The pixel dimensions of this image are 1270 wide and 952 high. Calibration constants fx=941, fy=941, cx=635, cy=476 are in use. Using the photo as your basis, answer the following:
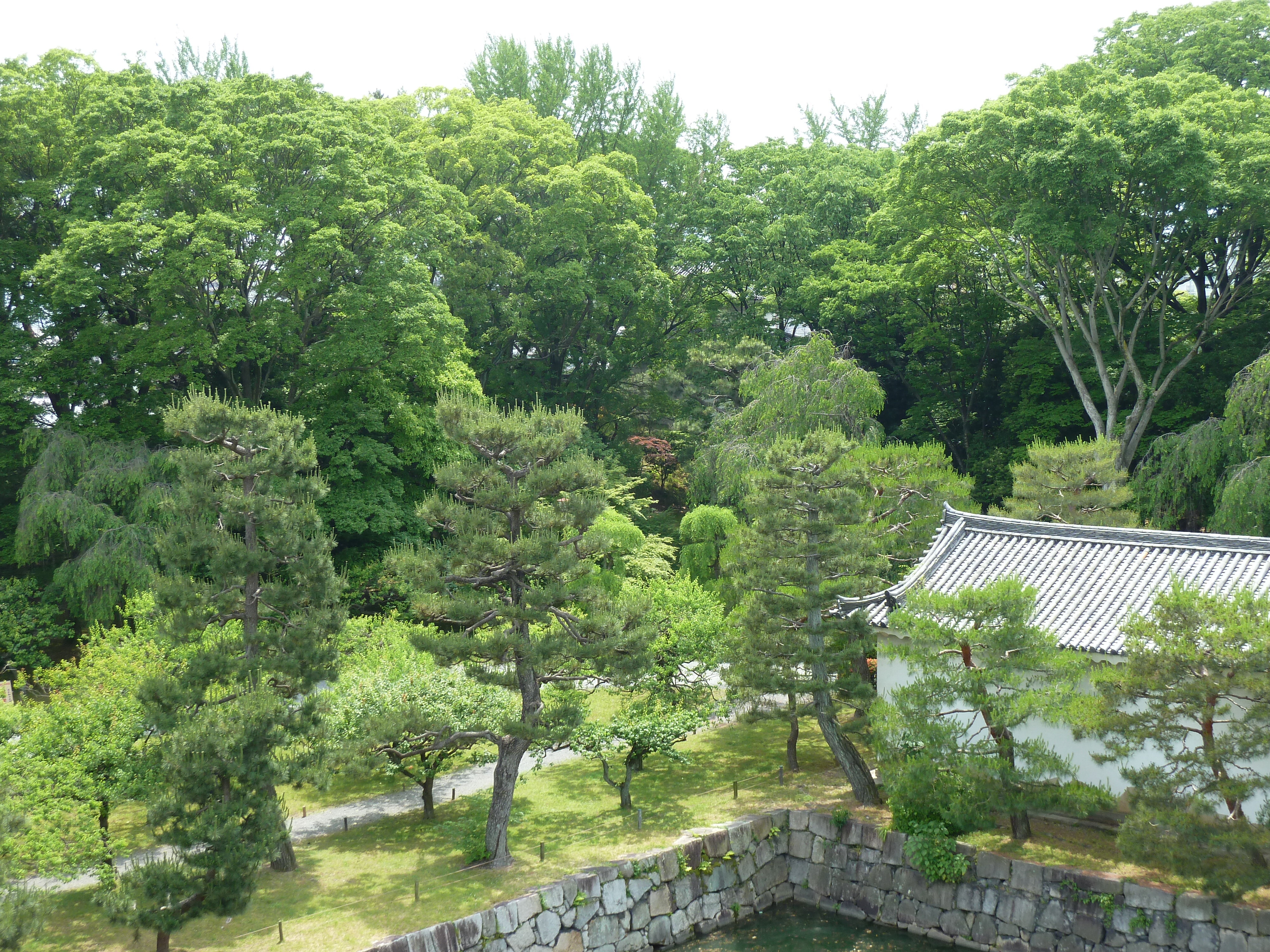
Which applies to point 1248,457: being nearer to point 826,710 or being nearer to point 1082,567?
point 1082,567

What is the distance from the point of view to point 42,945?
10.9 meters

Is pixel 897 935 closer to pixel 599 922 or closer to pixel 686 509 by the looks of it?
pixel 599 922

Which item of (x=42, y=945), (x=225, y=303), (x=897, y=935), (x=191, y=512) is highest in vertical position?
(x=225, y=303)

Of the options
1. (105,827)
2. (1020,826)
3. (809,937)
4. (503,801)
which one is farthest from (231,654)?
(1020,826)

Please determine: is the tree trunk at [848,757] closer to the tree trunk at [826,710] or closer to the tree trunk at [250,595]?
the tree trunk at [826,710]

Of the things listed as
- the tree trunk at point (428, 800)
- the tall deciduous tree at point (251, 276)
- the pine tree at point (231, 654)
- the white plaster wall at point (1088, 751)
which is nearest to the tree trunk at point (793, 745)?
the white plaster wall at point (1088, 751)

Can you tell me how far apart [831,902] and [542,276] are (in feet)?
66.8

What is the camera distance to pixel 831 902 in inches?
559

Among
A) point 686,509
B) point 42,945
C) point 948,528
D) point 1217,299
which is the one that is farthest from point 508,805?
point 1217,299

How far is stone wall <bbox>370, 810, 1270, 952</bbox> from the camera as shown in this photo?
1129 centimetres

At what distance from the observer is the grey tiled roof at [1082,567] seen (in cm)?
1347

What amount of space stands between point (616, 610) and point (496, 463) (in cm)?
266

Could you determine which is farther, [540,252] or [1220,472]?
[540,252]

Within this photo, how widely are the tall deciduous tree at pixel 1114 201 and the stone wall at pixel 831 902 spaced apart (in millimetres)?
13816
